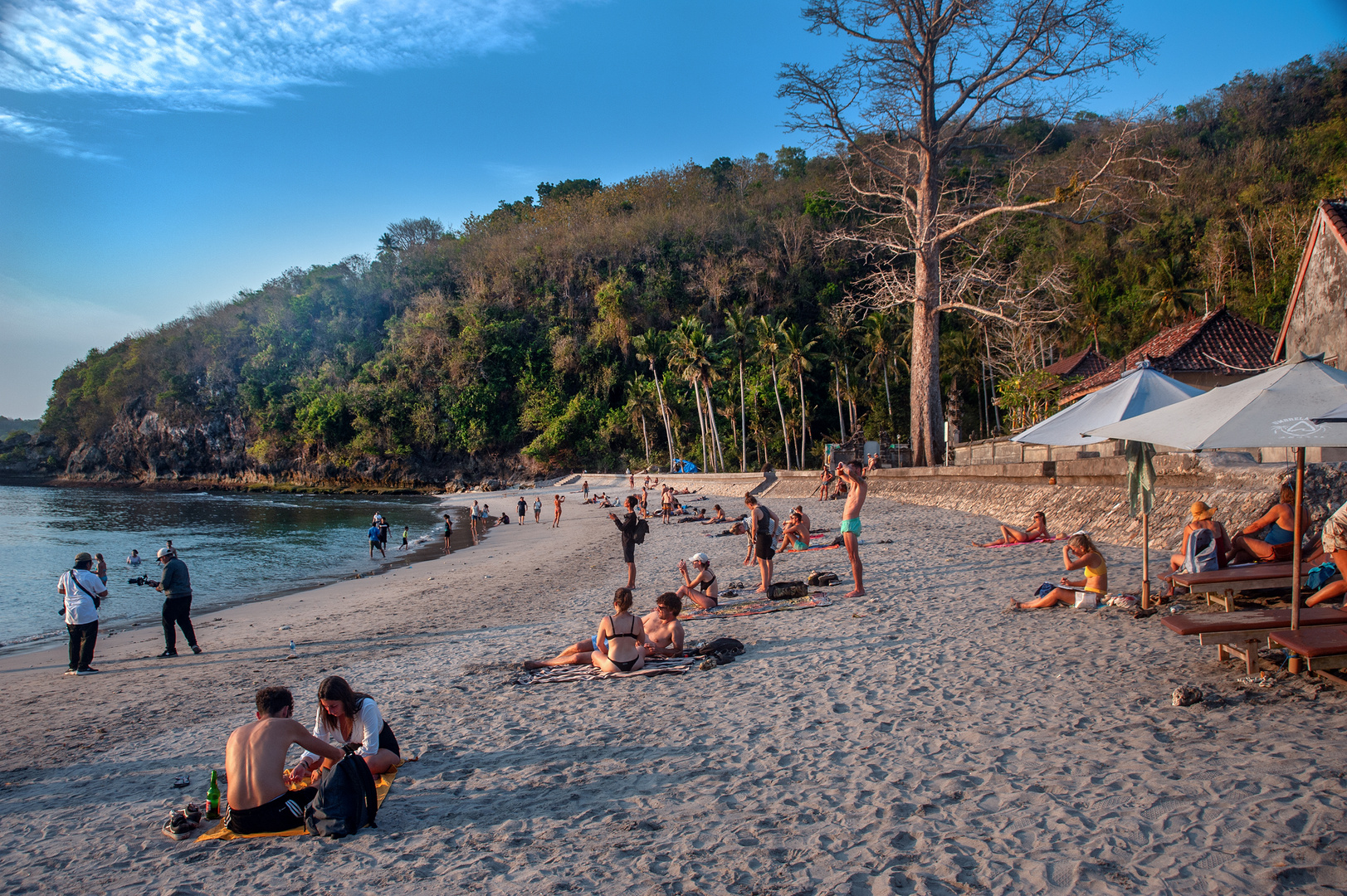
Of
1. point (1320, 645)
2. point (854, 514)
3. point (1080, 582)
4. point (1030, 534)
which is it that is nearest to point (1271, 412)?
point (1320, 645)

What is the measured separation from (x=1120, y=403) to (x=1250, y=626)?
2.84m

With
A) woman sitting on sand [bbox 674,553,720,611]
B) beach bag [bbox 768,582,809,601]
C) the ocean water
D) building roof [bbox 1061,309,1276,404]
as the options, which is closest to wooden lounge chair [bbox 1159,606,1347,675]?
beach bag [bbox 768,582,809,601]

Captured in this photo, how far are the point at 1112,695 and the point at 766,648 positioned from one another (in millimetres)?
2851

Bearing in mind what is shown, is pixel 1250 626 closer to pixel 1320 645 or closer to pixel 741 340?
pixel 1320 645

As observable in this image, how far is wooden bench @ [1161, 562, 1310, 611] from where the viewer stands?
221 inches

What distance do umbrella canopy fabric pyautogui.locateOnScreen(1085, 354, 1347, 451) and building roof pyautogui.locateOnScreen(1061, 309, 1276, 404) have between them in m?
15.8

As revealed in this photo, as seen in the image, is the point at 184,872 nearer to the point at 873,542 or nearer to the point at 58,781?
the point at 58,781

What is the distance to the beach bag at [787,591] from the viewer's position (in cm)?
876

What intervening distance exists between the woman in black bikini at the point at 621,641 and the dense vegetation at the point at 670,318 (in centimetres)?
2263

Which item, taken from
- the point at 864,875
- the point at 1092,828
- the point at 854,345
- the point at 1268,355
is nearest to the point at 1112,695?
the point at 1092,828

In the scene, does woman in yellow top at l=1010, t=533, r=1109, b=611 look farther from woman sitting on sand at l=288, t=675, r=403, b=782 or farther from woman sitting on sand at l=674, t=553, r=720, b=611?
woman sitting on sand at l=288, t=675, r=403, b=782

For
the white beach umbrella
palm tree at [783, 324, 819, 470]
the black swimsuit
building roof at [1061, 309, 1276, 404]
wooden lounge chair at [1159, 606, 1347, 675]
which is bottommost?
the black swimsuit

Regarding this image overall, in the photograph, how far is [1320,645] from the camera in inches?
162

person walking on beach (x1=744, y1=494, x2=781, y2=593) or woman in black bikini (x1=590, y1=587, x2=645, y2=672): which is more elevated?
person walking on beach (x1=744, y1=494, x2=781, y2=593)
